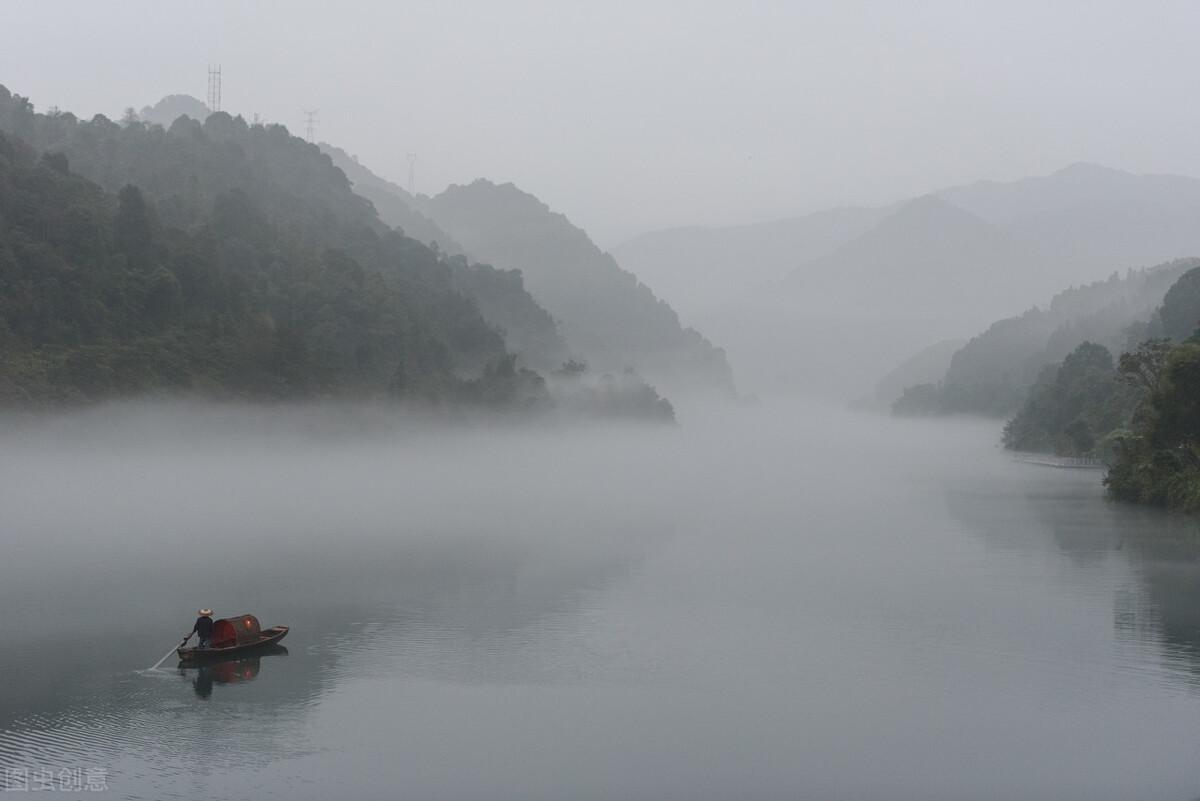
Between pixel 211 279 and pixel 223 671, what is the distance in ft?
243

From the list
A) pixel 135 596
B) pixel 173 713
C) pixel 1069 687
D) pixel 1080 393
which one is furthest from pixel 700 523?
pixel 1080 393

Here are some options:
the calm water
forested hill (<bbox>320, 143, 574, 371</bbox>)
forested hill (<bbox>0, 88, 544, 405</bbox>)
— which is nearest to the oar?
the calm water

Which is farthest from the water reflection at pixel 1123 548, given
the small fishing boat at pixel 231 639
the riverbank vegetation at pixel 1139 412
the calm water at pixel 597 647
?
the small fishing boat at pixel 231 639

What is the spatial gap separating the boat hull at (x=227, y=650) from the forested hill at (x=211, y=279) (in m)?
49.2

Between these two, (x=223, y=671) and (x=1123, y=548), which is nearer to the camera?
(x=223, y=671)

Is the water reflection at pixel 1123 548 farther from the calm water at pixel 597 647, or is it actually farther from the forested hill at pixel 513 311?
the forested hill at pixel 513 311

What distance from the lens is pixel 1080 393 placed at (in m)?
118

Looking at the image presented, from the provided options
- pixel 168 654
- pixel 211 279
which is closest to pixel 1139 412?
pixel 168 654

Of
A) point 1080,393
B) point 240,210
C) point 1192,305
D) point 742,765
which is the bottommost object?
point 742,765

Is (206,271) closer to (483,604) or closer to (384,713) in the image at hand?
(483,604)

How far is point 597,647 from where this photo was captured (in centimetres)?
3175

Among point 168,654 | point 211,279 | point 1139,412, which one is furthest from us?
point 211,279

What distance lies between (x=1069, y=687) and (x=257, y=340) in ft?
262

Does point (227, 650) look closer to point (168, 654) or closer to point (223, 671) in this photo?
point (223, 671)
